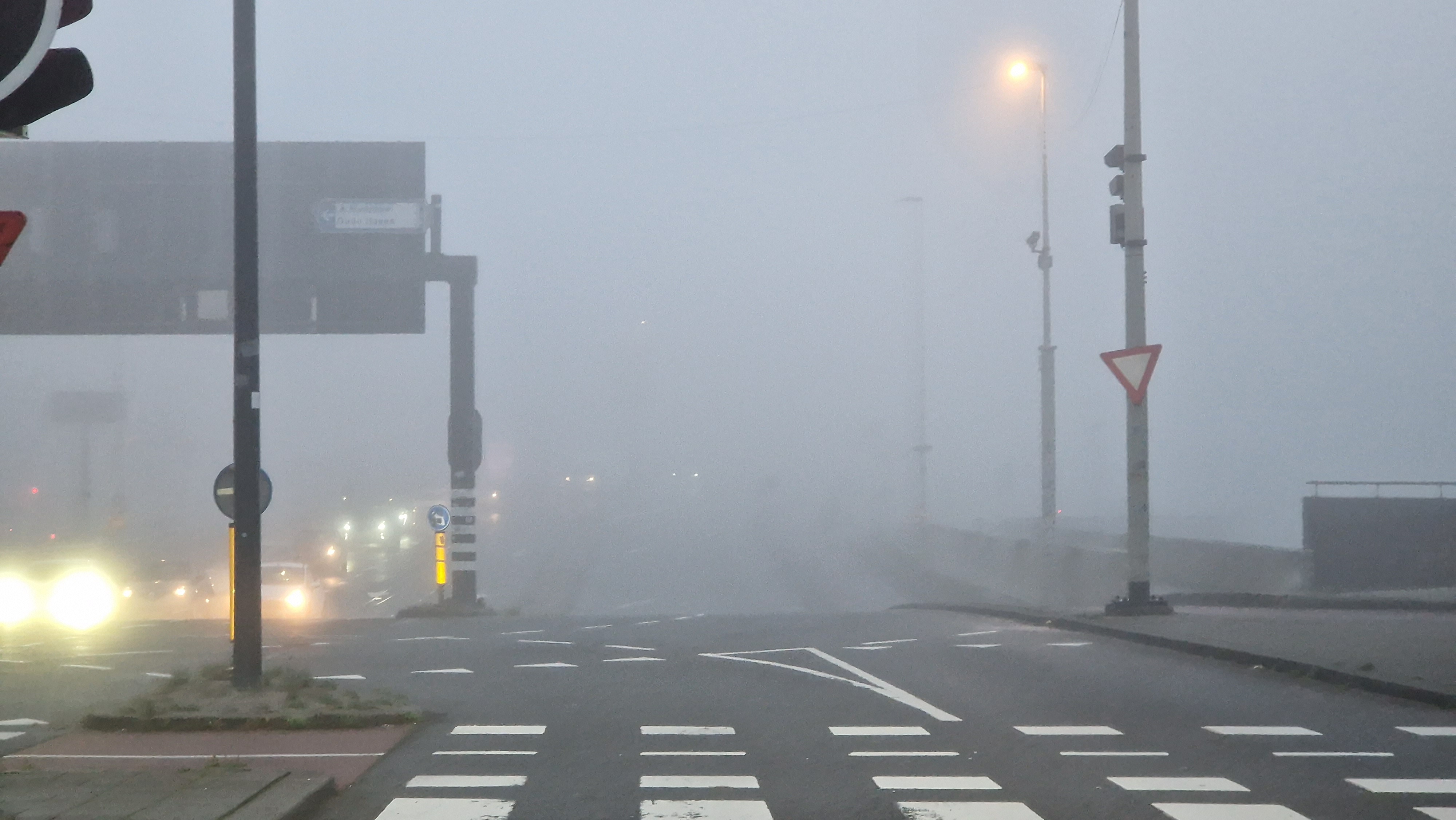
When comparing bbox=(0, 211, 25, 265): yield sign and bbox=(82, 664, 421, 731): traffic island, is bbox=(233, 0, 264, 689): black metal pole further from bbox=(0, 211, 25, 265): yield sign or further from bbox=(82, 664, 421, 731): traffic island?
bbox=(0, 211, 25, 265): yield sign

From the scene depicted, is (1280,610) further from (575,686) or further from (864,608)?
(864,608)

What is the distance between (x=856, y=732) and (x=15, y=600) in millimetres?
21392

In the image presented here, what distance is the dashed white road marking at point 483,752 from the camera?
812 centimetres

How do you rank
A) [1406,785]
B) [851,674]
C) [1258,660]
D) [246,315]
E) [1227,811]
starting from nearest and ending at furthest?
[1227,811] → [1406,785] → [246,315] → [1258,660] → [851,674]

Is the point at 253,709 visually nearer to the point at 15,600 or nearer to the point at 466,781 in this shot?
the point at 466,781

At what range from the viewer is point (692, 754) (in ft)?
26.6

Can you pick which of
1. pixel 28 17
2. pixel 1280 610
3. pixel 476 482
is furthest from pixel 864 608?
pixel 28 17

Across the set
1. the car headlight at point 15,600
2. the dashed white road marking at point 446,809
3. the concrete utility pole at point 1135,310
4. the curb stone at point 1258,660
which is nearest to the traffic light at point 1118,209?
the concrete utility pole at point 1135,310

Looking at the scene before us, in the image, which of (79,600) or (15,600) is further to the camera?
(79,600)

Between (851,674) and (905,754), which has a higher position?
(905,754)

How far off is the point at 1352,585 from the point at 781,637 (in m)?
15.7

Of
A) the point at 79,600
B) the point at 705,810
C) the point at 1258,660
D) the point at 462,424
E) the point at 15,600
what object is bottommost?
the point at 79,600

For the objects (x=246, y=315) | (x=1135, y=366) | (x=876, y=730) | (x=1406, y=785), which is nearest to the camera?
(x=1406, y=785)

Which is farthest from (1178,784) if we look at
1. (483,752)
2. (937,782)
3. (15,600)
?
(15,600)
